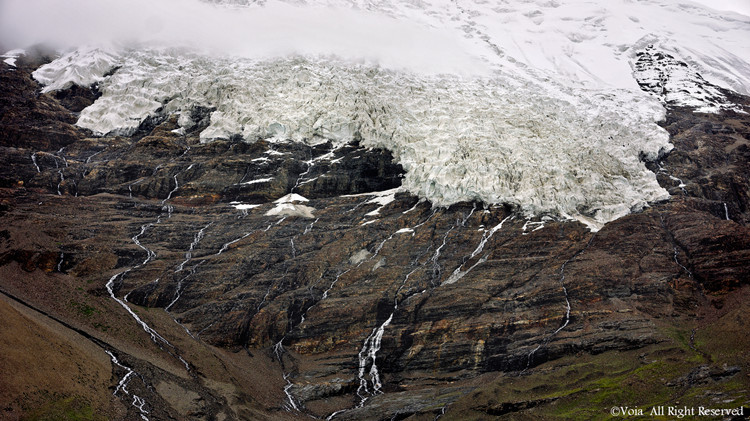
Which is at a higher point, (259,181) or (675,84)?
(675,84)

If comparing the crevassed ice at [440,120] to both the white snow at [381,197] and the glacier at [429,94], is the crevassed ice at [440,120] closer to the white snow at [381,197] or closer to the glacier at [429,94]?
the glacier at [429,94]

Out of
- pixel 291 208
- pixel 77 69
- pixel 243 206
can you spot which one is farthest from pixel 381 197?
pixel 77 69

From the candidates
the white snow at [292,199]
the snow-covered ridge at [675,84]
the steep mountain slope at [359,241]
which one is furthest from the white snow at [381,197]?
the snow-covered ridge at [675,84]

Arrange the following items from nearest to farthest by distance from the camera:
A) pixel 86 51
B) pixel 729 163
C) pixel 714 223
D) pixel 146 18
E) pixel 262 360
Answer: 1. pixel 262 360
2. pixel 714 223
3. pixel 729 163
4. pixel 86 51
5. pixel 146 18

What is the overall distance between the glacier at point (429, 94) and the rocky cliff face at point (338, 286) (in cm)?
632

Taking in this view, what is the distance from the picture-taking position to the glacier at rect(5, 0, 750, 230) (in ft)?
338

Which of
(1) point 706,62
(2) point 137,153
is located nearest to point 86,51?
(2) point 137,153

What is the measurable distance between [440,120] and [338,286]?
53422mm

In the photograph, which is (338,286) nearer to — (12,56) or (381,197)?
(381,197)

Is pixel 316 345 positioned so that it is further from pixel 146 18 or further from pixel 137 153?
pixel 146 18

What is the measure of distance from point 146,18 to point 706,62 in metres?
188

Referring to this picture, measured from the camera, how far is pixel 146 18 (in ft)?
518

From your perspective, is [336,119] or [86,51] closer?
[336,119]

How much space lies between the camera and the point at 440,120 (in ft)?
390
